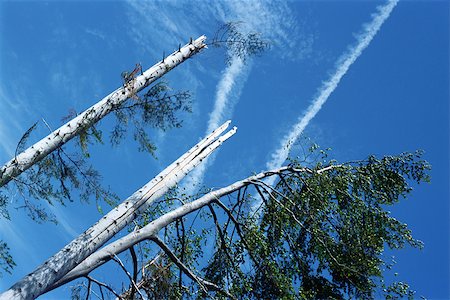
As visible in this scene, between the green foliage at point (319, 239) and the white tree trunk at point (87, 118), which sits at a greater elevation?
the white tree trunk at point (87, 118)

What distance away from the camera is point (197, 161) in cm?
866

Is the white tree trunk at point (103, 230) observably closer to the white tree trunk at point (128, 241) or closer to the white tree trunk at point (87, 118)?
the white tree trunk at point (128, 241)

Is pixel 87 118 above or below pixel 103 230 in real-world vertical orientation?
above

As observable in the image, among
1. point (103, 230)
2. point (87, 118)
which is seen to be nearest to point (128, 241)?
point (103, 230)

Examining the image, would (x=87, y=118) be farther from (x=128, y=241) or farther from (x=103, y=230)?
(x=128, y=241)

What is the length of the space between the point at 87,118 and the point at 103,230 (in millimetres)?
1828

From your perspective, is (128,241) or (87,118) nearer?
(128,241)

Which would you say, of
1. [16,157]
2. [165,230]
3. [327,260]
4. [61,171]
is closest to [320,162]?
[327,260]

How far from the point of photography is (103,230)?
6.69 meters

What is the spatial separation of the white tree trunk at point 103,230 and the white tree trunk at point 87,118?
52.6 inches

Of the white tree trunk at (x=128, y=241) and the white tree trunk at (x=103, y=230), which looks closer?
the white tree trunk at (x=103, y=230)

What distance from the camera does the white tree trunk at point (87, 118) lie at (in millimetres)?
6660

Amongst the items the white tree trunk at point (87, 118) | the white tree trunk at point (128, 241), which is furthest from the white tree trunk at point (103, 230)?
the white tree trunk at point (87, 118)

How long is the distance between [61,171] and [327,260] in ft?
17.2
